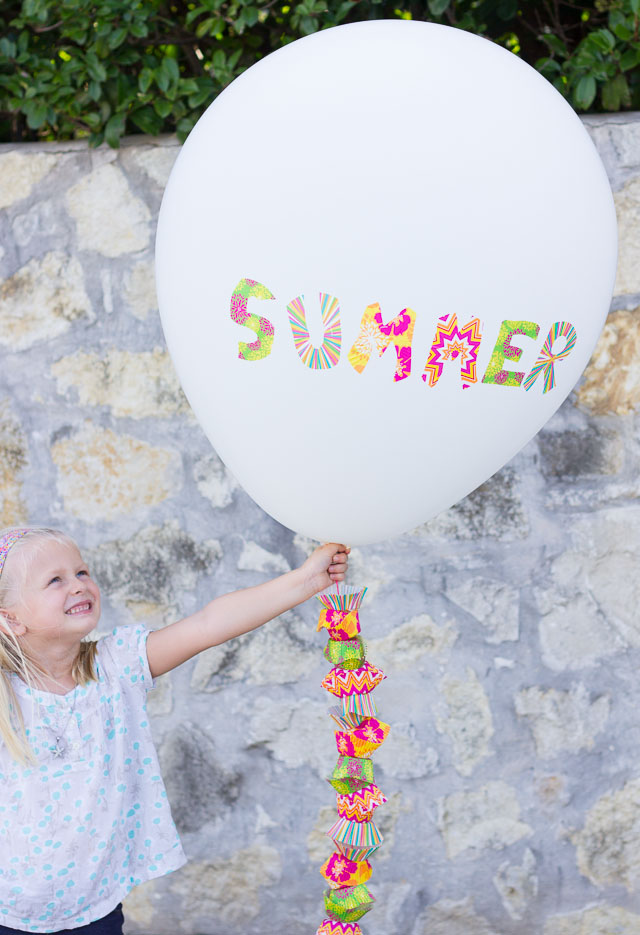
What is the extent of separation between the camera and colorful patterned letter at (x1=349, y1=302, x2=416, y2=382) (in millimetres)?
931

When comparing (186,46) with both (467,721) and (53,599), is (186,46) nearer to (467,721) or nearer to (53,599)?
(53,599)

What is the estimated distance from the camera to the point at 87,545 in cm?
179

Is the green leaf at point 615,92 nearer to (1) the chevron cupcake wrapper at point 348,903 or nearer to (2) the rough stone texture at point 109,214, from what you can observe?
(2) the rough stone texture at point 109,214

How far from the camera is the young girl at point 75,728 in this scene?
128cm

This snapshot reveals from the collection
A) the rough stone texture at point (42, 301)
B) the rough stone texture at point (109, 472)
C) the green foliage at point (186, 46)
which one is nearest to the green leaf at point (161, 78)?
the green foliage at point (186, 46)

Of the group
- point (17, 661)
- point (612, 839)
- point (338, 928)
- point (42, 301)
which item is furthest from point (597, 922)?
point (42, 301)

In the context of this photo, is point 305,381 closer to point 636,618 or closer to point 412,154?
point 412,154

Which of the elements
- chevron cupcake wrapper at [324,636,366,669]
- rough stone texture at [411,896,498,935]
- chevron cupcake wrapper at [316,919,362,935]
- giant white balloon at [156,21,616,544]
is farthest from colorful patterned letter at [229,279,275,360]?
rough stone texture at [411,896,498,935]

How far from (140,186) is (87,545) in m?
0.69

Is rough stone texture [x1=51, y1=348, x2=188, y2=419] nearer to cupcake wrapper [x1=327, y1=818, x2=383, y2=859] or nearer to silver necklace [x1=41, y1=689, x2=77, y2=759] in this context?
silver necklace [x1=41, y1=689, x2=77, y2=759]

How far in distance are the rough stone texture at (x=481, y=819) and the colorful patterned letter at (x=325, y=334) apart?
44.7 inches

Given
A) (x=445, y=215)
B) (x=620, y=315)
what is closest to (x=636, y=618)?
(x=620, y=315)

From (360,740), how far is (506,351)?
54cm

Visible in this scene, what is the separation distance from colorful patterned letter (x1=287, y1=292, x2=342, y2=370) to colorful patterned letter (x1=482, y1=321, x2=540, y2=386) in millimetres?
169
